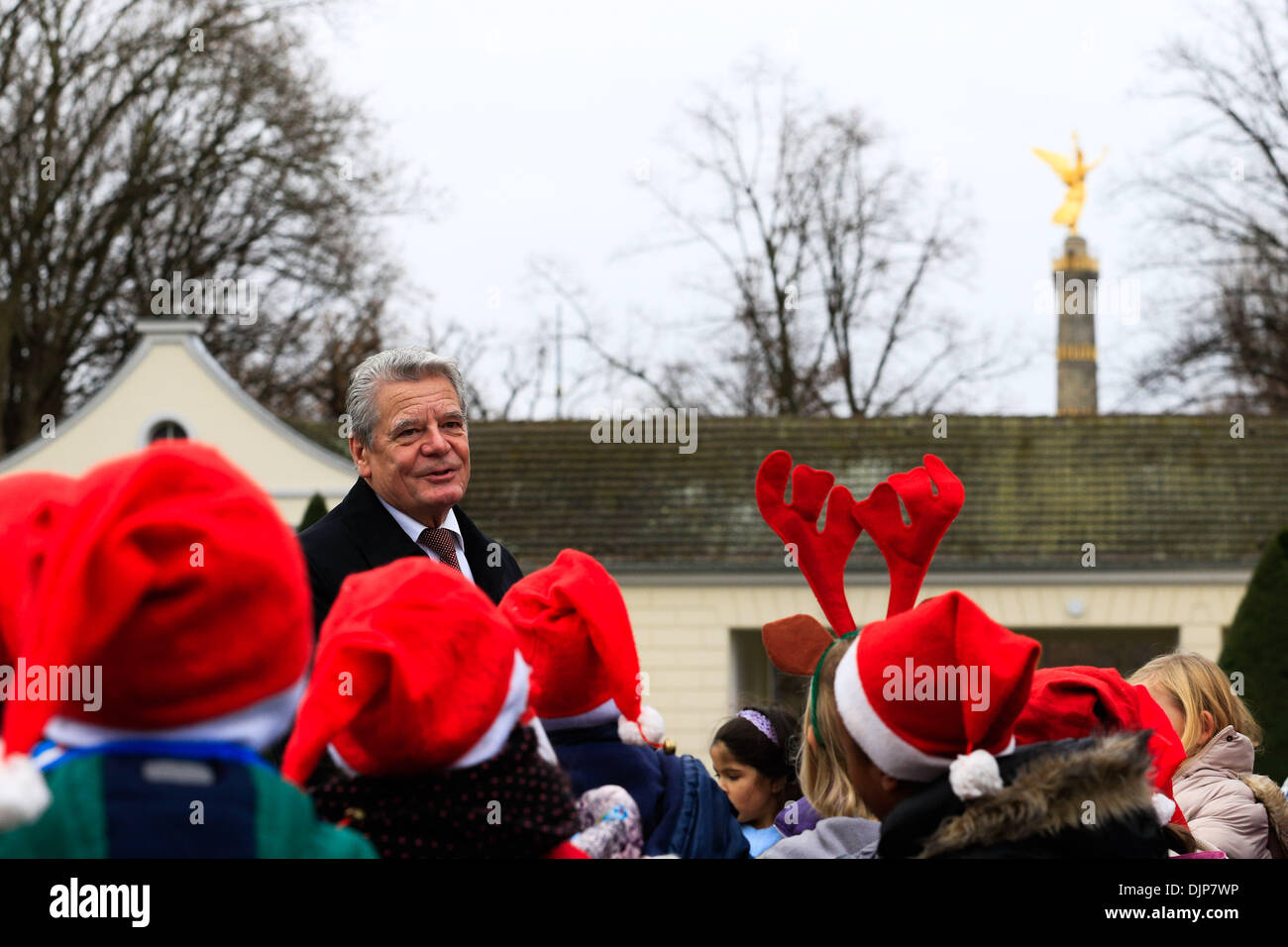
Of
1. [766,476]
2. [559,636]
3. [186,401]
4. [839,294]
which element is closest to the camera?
[559,636]

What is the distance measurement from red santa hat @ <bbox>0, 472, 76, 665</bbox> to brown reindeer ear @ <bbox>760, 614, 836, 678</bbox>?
1.94 meters

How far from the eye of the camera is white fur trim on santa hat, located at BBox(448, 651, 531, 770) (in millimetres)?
2400

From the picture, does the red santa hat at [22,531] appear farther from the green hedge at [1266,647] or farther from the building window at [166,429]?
the building window at [166,429]

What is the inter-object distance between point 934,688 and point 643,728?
0.80m

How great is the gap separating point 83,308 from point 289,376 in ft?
12.2

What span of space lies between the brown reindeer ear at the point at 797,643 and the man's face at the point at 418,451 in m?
0.92

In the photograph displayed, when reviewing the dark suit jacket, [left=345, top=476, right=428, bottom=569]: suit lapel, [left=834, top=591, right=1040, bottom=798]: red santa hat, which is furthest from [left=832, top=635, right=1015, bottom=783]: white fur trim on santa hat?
[left=345, top=476, right=428, bottom=569]: suit lapel

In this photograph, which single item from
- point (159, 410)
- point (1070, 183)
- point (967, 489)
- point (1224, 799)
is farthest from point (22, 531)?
point (1070, 183)

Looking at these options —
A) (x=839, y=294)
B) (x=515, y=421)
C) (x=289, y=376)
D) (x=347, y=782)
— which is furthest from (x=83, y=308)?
(x=347, y=782)

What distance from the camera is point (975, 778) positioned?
2529 mm

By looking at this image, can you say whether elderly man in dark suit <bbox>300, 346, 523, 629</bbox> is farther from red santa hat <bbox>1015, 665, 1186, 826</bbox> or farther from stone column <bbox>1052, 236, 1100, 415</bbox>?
stone column <bbox>1052, 236, 1100, 415</bbox>
